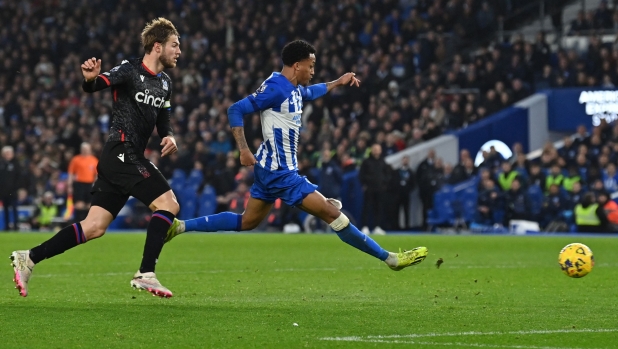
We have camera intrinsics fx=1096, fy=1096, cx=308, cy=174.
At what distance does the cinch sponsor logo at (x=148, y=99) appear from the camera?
28.1ft

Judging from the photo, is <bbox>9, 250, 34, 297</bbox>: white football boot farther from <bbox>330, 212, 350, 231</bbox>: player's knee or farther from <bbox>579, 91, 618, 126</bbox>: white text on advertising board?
<bbox>579, 91, 618, 126</bbox>: white text on advertising board

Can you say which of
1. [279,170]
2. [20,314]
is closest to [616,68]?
[279,170]

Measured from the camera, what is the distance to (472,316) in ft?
25.8

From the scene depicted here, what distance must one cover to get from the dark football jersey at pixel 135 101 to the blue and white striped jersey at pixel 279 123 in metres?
0.91

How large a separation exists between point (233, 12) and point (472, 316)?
26495mm

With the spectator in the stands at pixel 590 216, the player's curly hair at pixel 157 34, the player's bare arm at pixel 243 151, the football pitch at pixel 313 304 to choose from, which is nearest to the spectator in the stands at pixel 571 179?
the spectator in the stands at pixel 590 216

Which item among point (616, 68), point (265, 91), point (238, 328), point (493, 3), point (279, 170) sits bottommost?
point (238, 328)

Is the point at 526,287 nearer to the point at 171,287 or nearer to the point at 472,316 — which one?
the point at 472,316

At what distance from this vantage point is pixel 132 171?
8430 mm

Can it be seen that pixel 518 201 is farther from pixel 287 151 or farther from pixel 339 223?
pixel 287 151

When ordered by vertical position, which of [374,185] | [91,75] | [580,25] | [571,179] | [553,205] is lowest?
[553,205]

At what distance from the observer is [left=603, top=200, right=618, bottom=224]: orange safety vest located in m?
22.1

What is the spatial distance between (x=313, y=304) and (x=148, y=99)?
207 centimetres

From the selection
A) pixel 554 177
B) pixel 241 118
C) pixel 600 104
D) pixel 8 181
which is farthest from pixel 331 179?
pixel 241 118
